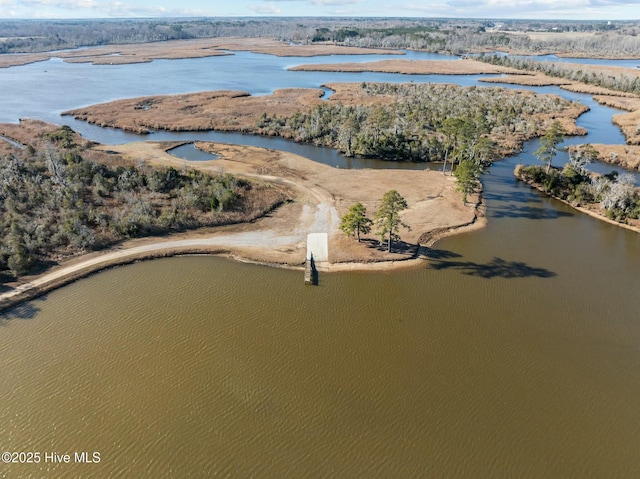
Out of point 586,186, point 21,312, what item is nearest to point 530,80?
point 586,186

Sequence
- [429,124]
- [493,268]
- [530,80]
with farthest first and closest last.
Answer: [530,80] → [429,124] → [493,268]

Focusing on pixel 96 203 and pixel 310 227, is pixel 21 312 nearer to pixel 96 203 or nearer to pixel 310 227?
pixel 96 203

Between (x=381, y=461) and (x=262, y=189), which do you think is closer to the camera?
(x=381, y=461)

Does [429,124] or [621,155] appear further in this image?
[429,124]

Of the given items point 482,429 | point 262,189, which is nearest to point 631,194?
point 482,429

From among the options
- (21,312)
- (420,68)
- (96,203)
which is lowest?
(21,312)

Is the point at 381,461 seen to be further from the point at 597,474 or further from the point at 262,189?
the point at 262,189

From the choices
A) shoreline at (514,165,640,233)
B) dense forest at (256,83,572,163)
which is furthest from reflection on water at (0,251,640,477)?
dense forest at (256,83,572,163)
